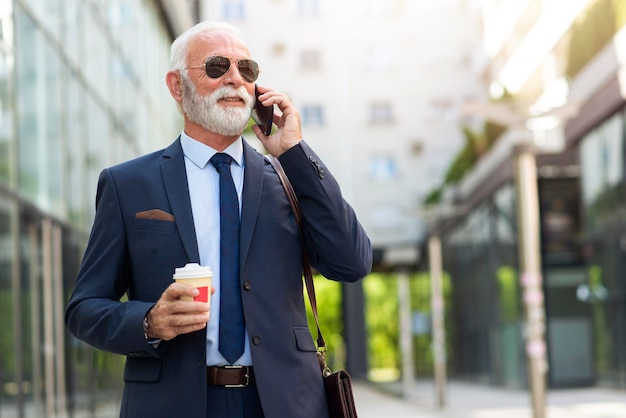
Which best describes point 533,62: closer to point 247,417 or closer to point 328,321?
point 328,321

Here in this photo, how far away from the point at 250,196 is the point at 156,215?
10.2 inches

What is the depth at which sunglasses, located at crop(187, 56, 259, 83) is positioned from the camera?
329cm

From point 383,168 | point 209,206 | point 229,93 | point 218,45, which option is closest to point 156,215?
A: point 209,206

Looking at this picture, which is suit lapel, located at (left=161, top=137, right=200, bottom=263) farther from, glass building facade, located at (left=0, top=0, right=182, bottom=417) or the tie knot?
glass building facade, located at (left=0, top=0, right=182, bottom=417)

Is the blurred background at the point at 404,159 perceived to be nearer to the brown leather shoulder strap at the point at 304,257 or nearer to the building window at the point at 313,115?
the building window at the point at 313,115

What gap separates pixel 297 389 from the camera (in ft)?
10.2

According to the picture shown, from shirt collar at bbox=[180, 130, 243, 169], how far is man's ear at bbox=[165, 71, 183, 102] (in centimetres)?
12

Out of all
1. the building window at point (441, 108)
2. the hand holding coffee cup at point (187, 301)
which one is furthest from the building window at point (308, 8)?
the hand holding coffee cup at point (187, 301)

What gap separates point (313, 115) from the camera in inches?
2039

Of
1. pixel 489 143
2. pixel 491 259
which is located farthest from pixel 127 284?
pixel 489 143

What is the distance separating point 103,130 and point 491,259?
18.8 m

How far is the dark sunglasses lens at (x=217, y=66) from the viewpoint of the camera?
3291mm

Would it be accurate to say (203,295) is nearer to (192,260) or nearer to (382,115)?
(192,260)

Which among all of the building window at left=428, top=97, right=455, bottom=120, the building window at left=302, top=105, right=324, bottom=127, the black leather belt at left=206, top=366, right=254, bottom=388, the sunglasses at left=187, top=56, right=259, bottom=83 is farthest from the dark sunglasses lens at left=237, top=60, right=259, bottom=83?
the building window at left=428, top=97, right=455, bottom=120
